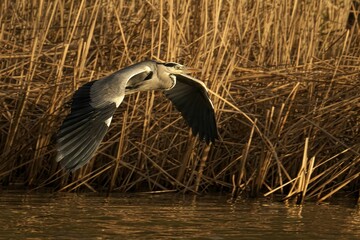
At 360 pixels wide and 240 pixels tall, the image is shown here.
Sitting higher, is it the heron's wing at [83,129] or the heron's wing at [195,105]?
the heron's wing at [195,105]

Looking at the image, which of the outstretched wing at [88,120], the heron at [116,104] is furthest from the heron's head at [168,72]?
the outstretched wing at [88,120]

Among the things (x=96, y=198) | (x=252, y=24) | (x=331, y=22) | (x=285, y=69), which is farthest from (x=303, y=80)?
(x=96, y=198)

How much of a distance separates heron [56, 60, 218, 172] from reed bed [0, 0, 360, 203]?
0.66ft

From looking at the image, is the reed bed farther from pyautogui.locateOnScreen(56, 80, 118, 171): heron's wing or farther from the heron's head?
pyautogui.locateOnScreen(56, 80, 118, 171): heron's wing

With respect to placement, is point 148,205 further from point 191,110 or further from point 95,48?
point 95,48

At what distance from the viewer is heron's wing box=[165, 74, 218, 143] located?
5.91 metres

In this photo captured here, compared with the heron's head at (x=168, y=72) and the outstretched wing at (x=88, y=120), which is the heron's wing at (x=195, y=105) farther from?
the outstretched wing at (x=88, y=120)

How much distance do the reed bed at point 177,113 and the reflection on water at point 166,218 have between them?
213 mm

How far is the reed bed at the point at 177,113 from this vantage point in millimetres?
6184

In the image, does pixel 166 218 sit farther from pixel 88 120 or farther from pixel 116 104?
pixel 88 120

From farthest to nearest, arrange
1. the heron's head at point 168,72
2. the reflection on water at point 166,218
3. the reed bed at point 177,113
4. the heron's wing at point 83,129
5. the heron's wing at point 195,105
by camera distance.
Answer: the reed bed at point 177,113
the heron's wing at point 195,105
the heron's head at point 168,72
the reflection on water at point 166,218
the heron's wing at point 83,129

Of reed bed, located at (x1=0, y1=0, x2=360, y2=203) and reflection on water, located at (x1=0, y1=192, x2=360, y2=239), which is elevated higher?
reed bed, located at (x1=0, y1=0, x2=360, y2=203)

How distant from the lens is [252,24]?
706 cm

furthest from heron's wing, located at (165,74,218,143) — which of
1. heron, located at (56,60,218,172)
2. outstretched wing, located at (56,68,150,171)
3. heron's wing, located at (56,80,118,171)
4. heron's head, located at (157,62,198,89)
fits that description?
heron's wing, located at (56,80,118,171)
